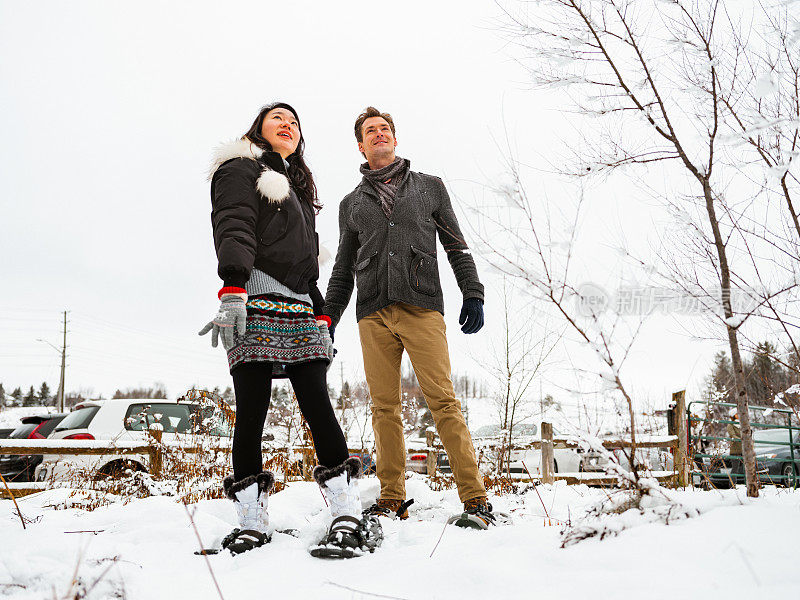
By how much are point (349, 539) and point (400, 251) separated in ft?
5.14

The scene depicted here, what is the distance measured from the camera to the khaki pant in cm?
266

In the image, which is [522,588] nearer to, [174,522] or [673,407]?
[174,522]

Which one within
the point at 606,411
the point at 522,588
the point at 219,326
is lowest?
the point at 522,588

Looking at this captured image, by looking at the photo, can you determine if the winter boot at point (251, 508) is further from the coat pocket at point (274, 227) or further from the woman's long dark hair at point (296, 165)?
the woman's long dark hair at point (296, 165)

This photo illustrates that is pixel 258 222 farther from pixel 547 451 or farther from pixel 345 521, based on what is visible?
pixel 547 451

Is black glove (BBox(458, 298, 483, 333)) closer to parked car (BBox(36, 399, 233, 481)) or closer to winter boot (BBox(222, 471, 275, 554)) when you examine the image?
winter boot (BBox(222, 471, 275, 554))

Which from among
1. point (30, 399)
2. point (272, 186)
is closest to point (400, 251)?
point (272, 186)

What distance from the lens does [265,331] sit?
2209mm

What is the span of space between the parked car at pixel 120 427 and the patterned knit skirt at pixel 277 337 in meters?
3.11

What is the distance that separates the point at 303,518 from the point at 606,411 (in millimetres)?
1798

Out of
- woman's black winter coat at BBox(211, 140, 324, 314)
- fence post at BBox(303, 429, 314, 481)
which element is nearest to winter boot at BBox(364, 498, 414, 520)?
woman's black winter coat at BBox(211, 140, 324, 314)

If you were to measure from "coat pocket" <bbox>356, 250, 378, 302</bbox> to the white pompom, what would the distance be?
771mm

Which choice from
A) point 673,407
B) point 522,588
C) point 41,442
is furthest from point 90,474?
point 673,407

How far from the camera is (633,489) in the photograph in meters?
1.54
